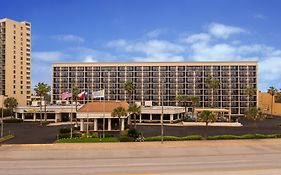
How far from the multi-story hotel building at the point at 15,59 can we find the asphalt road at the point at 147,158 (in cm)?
10310

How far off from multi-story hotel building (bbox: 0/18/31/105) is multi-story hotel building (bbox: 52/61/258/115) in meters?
14.6

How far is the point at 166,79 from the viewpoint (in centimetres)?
14638

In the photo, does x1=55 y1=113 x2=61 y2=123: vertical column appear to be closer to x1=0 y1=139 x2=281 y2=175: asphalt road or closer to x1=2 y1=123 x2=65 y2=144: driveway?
x1=2 y1=123 x2=65 y2=144: driveway

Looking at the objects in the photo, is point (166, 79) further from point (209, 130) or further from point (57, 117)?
point (209, 130)

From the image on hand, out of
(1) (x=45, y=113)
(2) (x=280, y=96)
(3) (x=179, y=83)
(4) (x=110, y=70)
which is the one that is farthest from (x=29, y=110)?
(2) (x=280, y=96)

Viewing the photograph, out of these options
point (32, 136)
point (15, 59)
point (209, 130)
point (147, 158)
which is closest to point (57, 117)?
point (32, 136)

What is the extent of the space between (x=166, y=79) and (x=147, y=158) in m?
109

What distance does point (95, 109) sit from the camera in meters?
78.0

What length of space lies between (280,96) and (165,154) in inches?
4193

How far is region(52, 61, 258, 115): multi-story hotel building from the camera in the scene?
5655 inches

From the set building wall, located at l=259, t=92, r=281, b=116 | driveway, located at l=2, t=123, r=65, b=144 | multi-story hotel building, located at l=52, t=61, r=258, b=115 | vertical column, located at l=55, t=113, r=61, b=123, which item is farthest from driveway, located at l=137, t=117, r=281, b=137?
building wall, located at l=259, t=92, r=281, b=116

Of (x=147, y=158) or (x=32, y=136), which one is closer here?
(x=147, y=158)

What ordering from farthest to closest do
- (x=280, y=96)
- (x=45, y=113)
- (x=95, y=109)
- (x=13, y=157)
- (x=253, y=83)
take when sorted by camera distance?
(x=253, y=83) < (x=280, y=96) < (x=45, y=113) < (x=95, y=109) < (x=13, y=157)

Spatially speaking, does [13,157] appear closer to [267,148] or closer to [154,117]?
[267,148]
